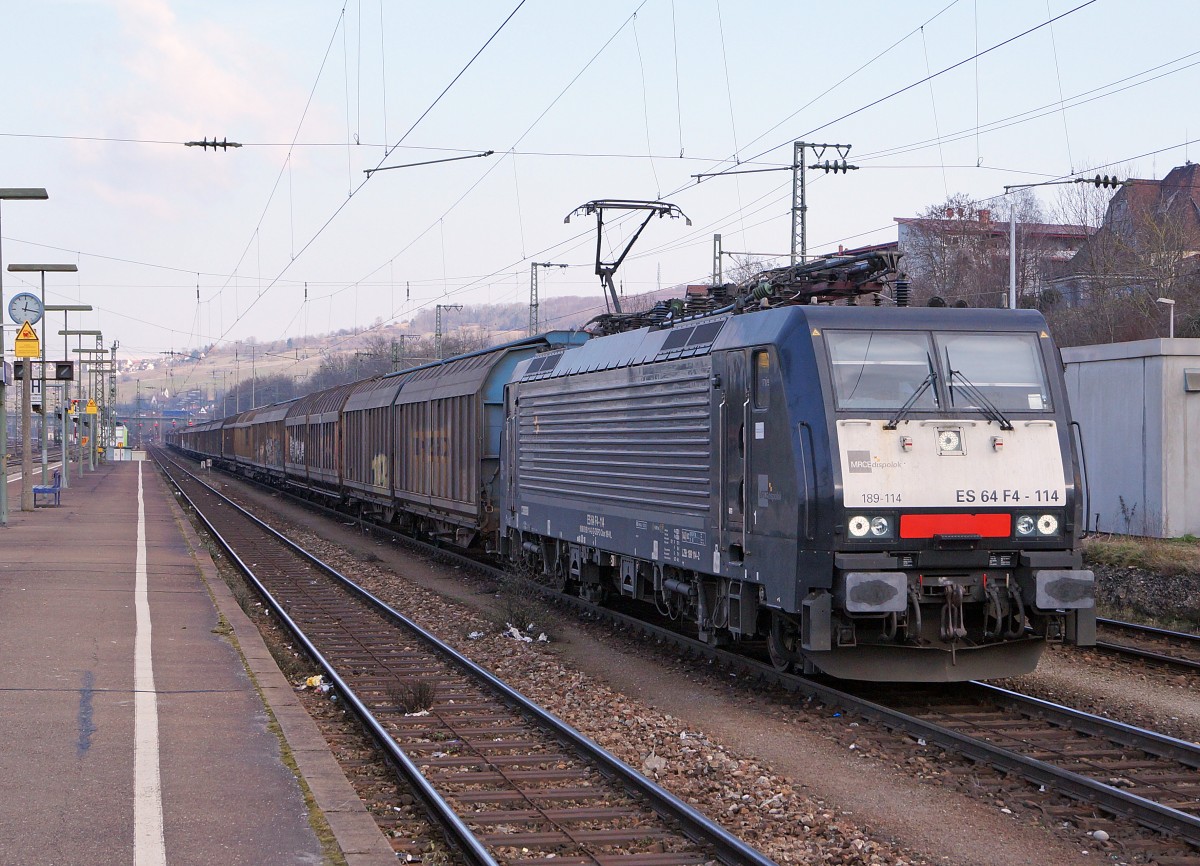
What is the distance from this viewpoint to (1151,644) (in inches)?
504

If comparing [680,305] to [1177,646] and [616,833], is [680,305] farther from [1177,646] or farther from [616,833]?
[616,833]

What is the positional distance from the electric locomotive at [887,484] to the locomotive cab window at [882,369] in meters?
0.01

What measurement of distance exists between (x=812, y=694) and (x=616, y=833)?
3728 mm

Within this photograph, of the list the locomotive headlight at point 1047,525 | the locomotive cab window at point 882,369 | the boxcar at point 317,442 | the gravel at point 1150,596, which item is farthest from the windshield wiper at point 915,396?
the boxcar at point 317,442

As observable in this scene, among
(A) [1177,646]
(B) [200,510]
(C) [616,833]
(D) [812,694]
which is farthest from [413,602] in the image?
(B) [200,510]

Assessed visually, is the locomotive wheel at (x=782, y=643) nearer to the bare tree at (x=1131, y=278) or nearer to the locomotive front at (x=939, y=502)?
the locomotive front at (x=939, y=502)

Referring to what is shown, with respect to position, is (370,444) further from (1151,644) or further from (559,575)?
(1151,644)

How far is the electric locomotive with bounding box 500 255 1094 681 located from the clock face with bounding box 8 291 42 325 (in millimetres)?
22292

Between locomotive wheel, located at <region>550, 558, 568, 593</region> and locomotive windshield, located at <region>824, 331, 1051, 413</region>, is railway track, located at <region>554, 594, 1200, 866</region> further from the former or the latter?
locomotive wheel, located at <region>550, 558, 568, 593</region>

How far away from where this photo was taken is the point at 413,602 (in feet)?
57.6

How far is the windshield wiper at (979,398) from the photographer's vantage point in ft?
31.3

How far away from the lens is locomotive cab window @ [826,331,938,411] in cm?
945

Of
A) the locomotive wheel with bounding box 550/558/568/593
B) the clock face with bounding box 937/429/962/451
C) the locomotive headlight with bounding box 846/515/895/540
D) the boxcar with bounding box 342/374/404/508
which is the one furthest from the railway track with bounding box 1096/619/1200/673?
the boxcar with bounding box 342/374/404/508

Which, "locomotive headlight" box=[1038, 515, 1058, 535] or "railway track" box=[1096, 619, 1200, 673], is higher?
"locomotive headlight" box=[1038, 515, 1058, 535]
